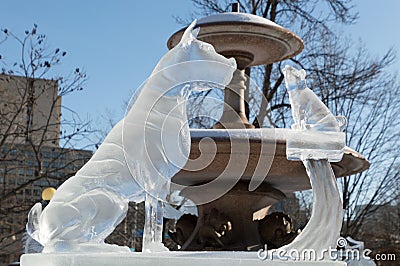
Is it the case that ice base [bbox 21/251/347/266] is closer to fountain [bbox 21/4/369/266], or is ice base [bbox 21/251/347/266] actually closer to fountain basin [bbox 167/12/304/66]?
fountain [bbox 21/4/369/266]

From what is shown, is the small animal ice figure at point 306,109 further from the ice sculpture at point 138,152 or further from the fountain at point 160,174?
the ice sculpture at point 138,152

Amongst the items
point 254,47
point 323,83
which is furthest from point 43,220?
point 323,83

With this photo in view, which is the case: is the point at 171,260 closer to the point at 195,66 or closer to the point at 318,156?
the point at 318,156

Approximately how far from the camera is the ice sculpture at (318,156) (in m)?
2.20

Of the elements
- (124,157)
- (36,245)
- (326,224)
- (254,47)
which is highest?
(254,47)

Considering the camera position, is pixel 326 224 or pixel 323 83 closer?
pixel 326 224

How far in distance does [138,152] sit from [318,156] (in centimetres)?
79

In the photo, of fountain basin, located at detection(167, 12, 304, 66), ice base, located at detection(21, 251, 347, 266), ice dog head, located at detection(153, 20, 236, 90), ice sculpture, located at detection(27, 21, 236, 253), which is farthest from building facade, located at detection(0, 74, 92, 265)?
ice base, located at detection(21, 251, 347, 266)

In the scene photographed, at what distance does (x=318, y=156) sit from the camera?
90.3 inches

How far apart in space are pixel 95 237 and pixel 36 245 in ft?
1.08

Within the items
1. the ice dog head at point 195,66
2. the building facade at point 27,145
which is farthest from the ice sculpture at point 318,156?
the building facade at point 27,145

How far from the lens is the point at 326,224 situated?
87.1 inches

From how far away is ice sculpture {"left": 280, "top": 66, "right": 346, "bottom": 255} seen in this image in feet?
7.23

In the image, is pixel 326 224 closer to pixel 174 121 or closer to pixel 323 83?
pixel 174 121
